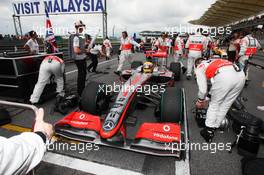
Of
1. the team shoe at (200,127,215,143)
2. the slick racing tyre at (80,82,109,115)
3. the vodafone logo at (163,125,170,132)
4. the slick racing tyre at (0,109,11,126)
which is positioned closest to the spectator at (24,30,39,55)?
the slick racing tyre at (0,109,11,126)

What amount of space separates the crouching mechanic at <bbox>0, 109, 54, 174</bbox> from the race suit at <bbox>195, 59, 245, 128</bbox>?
238cm

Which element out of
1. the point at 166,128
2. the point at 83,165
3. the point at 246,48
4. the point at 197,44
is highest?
the point at 197,44

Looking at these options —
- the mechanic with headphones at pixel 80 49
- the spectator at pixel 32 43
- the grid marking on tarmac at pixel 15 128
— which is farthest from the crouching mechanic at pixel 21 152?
the spectator at pixel 32 43

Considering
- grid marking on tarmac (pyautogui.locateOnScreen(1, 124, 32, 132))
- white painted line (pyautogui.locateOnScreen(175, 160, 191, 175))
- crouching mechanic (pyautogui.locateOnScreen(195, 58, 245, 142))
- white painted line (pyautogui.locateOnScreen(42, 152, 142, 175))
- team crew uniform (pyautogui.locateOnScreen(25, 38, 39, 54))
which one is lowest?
white painted line (pyautogui.locateOnScreen(42, 152, 142, 175))

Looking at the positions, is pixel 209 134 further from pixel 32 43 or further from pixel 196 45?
pixel 32 43

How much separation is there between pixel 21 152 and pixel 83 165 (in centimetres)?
153

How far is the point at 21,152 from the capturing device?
873mm

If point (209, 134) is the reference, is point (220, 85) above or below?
above

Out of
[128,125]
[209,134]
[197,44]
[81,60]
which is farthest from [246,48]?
[81,60]

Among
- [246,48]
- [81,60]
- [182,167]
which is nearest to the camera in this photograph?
[182,167]

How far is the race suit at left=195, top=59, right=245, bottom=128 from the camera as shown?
8.61ft

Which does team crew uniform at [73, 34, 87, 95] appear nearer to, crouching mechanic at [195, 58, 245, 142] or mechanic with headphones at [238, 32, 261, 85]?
crouching mechanic at [195, 58, 245, 142]

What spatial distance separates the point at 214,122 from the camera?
9.00 feet

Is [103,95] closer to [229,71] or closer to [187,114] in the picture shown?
[187,114]
